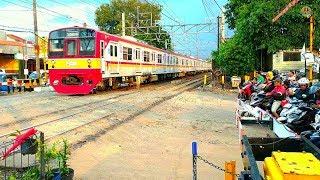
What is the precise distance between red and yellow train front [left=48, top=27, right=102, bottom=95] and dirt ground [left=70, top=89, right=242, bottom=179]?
21.2 ft

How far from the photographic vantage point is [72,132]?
1072cm

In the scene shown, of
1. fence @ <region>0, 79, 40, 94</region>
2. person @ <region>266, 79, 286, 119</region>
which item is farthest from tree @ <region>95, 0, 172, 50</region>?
person @ <region>266, 79, 286, 119</region>

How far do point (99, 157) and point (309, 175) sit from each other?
5.59 m

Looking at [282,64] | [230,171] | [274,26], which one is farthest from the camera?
[282,64]

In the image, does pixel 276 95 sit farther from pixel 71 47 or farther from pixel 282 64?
pixel 282 64

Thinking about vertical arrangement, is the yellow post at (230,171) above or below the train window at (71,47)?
below

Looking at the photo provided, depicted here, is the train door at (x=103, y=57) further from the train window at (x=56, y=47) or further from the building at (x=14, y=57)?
the building at (x=14, y=57)

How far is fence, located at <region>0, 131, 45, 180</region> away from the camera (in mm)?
6004

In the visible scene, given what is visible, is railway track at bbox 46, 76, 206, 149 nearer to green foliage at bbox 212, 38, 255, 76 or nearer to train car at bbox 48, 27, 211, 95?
train car at bbox 48, 27, 211, 95

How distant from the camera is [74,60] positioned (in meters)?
20.1

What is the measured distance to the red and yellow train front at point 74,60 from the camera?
1986 centimetres

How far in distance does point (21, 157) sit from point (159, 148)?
305cm

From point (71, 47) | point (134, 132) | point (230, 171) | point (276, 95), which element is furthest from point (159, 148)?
point (71, 47)

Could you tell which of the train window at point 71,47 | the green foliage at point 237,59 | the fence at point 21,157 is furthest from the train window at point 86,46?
the fence at point 21,157
